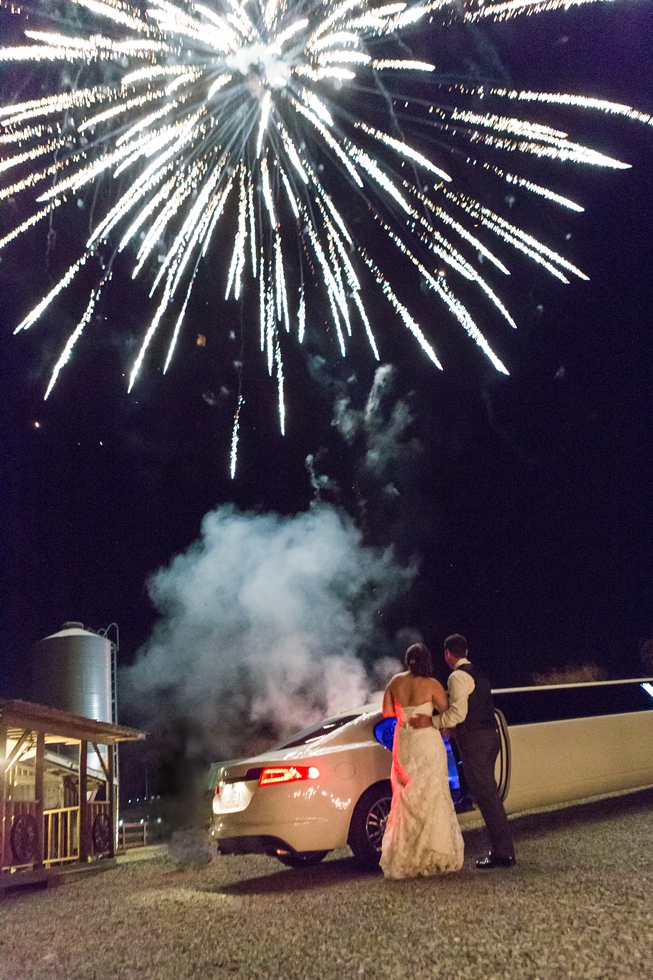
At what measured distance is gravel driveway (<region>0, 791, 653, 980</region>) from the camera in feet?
10.8

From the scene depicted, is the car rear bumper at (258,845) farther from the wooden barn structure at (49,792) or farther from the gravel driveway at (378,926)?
the wooden barn structure at (49,792)

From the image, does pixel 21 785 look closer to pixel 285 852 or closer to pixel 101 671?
pixel 101 671

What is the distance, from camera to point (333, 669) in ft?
128

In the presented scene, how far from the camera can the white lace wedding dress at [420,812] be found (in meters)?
5.53

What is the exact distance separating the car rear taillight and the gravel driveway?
76 centimetres

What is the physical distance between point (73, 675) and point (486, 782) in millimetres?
22854

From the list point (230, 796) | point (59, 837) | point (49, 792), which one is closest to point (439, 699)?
point (230, 796)

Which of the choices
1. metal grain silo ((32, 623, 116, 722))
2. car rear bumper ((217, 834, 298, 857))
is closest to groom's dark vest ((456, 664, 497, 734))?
car rear bumper ((217, 834, 298, 857))

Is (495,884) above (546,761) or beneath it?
beneath

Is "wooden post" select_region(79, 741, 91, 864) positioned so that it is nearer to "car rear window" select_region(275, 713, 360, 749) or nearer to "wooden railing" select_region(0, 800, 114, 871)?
"wooden railing" select_region(0, 800, 114, 871)

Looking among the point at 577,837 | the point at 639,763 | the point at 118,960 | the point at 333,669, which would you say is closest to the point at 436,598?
the point at 333,669

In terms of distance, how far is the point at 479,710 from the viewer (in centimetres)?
596

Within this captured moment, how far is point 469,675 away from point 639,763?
465cm

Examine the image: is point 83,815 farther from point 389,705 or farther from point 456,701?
point 456,701
